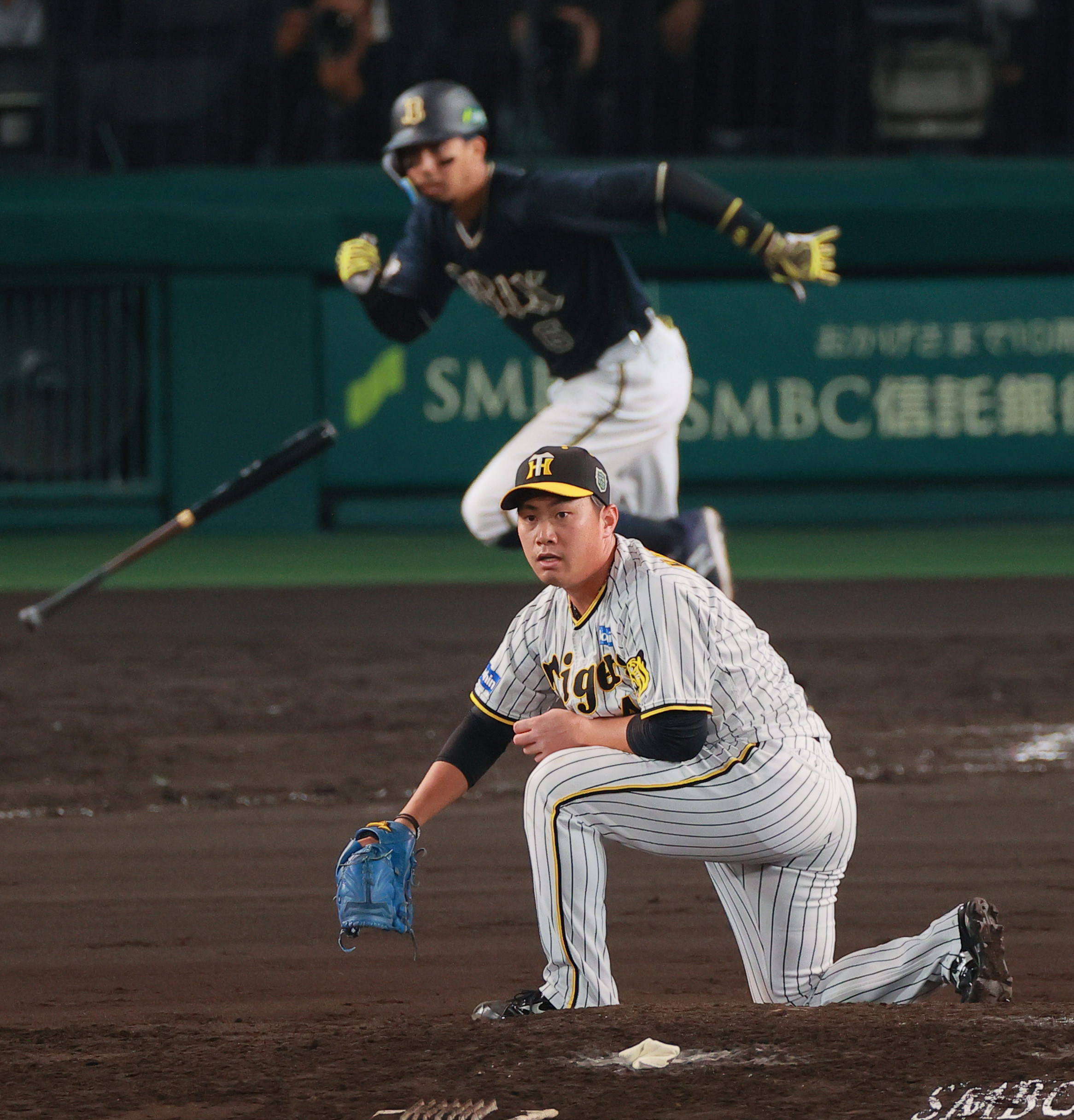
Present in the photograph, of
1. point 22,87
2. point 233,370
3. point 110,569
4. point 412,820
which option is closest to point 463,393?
point 233,370

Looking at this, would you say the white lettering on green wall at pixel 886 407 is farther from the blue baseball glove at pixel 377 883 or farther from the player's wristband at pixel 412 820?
the blue baseball glove at pixel 377 883

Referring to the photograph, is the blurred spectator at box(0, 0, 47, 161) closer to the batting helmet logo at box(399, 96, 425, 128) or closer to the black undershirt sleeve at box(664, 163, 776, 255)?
the batting helmet logo at box(399, 96, 425, 128)

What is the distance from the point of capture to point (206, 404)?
39.2ft

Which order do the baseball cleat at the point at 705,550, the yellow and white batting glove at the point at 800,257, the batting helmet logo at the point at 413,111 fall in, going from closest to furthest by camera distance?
the batting helmet logo at the point at 413,111 < the yellow and white batting glove at the point at 800,257 < the baseball cleat at the point at 705,550

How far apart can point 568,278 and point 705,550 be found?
3.43 feet

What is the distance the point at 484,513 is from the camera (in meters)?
6.27

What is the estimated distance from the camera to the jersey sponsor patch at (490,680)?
3.72 metres

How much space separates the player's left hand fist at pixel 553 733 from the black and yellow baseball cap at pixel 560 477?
41cm

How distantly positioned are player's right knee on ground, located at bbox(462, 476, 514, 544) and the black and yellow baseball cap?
8.67 ft

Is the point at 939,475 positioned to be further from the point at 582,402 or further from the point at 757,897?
the point at 757,897

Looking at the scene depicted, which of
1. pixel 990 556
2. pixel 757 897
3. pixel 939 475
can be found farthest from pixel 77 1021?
pixel 939 475

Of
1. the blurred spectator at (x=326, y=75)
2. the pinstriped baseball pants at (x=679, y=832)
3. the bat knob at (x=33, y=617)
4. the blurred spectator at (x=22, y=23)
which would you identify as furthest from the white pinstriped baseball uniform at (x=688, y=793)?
the blurred spectator at (x=22, y=23)

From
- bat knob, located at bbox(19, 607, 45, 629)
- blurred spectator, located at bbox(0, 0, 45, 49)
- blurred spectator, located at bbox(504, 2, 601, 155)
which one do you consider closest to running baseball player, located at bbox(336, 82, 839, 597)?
bat knob, located at bbox(19, 607, 45, 629)

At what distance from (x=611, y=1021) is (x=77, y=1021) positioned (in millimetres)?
1129
